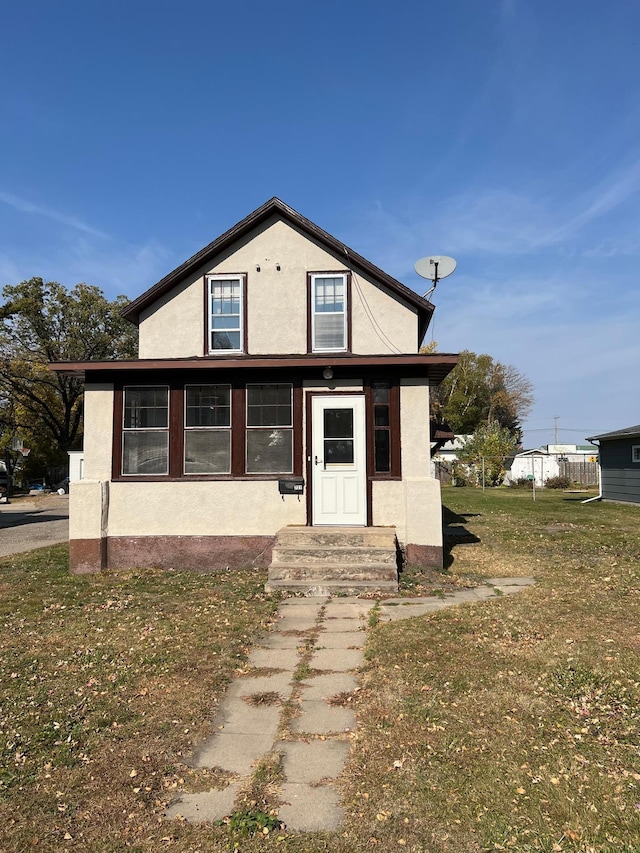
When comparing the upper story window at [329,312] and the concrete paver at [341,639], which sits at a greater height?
the upper story window at [329,312]

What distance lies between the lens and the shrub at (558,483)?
36.2 meters

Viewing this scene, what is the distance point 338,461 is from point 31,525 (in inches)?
517

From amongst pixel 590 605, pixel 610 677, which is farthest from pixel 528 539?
pixel 610 677

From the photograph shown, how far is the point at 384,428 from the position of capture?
387 inches

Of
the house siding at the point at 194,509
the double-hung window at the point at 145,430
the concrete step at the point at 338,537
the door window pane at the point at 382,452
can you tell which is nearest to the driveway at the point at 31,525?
the house siding at the point at 194,509

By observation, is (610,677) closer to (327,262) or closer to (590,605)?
(590,605)

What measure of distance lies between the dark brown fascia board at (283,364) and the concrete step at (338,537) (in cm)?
267

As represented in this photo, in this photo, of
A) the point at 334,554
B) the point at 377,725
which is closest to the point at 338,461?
the point at 334,554

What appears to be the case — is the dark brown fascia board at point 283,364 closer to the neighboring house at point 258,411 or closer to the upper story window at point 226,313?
the neighboring house at point 258,411

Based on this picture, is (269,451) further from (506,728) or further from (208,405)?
(506,728)

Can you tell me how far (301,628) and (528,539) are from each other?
27.0 ft

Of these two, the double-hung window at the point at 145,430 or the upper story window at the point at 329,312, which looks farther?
the upper story window at the point at 329,312

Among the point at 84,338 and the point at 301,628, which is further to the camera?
the point at 84,338

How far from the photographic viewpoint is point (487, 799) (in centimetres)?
315
